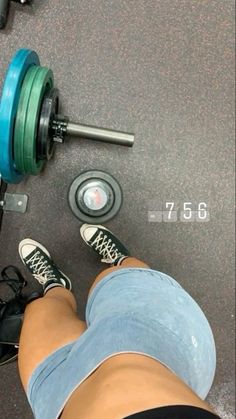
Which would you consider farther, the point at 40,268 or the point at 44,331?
the point at 40,268

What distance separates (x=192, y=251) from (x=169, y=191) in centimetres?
22

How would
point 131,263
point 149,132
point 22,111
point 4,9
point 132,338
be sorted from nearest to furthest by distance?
point 132,338 < point 22,111 < point 131,263 < point 4,9 < point 149,132

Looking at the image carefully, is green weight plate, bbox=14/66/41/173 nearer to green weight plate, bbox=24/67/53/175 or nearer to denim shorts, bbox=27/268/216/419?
green weight plate, bbox=24/67/53/175

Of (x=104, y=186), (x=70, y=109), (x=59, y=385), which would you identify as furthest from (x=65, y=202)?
(x=59, y=385)

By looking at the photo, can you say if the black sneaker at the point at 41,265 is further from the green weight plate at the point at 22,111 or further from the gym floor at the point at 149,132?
the green weight plate at the point at 22,111

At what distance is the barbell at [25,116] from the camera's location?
95 cm

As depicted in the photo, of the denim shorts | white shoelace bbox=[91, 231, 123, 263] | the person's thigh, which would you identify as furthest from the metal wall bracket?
the denim shorts

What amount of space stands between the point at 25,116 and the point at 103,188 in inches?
16.5

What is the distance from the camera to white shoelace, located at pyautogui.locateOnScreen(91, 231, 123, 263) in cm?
127

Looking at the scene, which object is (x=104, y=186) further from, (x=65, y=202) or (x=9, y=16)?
(x=9, y=16)

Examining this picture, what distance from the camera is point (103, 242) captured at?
127 centimetres

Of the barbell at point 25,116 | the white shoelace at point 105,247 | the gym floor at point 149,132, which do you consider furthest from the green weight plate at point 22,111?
the white shoelace at point 105,247

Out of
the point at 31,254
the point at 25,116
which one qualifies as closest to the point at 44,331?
the point at 31,254

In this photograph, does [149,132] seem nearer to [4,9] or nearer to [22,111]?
[22,111]
